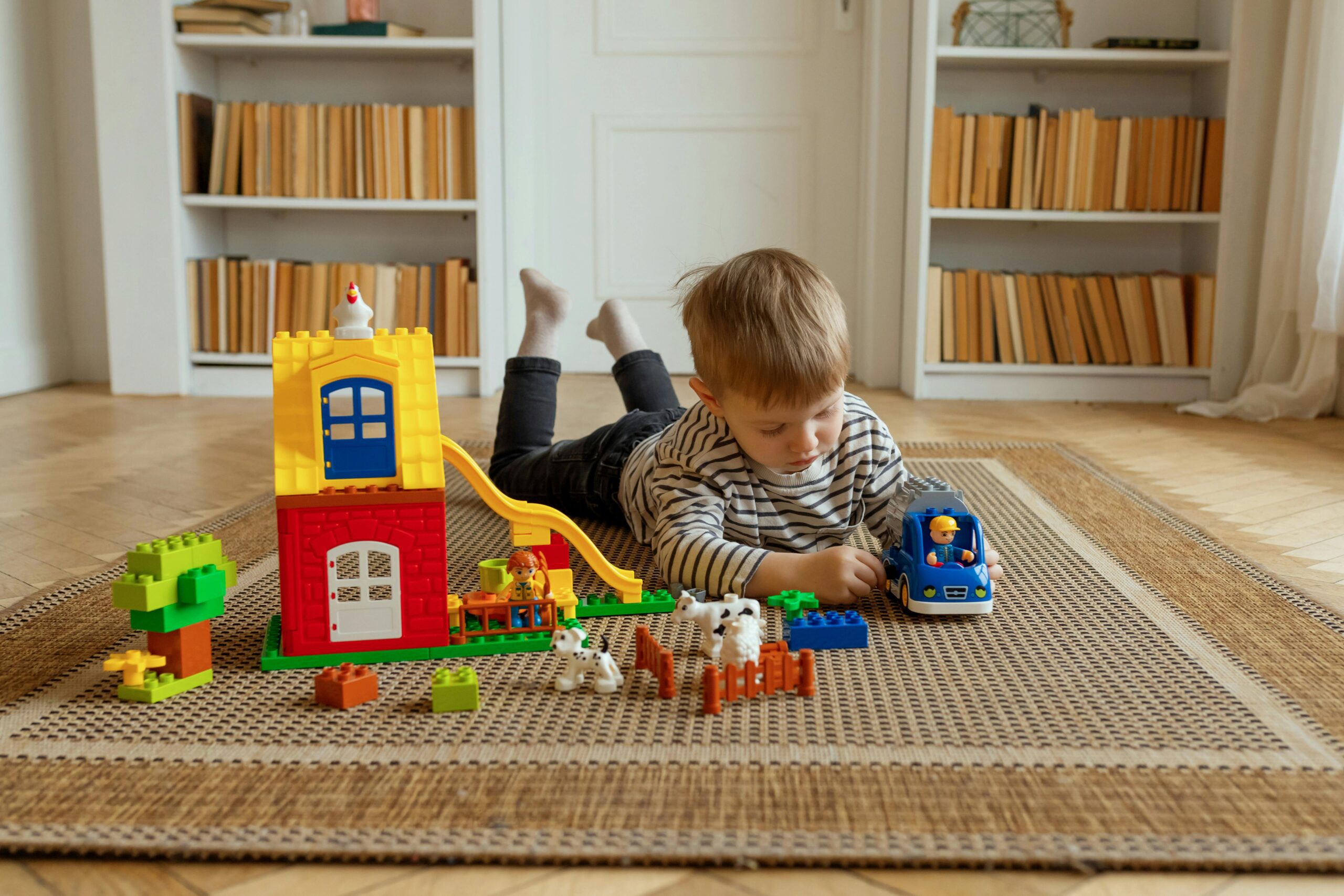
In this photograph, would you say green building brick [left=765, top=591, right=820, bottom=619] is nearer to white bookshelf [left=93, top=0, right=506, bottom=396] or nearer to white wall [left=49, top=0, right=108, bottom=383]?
white bookshelf [left=93, top=0, right=506, bottom=396]

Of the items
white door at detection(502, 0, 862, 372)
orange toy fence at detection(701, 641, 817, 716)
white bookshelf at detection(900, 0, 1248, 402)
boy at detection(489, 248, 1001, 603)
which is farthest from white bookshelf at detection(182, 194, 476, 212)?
orange toy fence at detection(701, 641, 817, 716)

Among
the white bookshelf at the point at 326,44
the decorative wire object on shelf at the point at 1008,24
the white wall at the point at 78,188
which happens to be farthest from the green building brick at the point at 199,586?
the decorative wire object on shelf at the point at 1008,24

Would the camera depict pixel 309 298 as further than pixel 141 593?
Yes

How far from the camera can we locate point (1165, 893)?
635mm

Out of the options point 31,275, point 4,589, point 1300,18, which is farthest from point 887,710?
point 31,275

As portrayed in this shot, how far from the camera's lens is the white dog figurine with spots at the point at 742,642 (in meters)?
0.91

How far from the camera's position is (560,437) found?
2.15 meters

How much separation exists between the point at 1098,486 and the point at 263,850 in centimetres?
140

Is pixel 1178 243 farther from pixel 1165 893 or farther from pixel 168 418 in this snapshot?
Result: pixel 1165 893

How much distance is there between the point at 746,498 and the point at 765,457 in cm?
9

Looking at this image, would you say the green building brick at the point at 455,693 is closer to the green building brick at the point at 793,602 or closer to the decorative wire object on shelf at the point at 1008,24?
the green building brick at the point at 793,602

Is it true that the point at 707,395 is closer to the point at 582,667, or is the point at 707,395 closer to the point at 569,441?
the point at 582,667

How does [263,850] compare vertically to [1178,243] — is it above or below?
below

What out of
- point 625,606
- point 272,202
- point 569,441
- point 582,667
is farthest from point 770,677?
point 272,202
